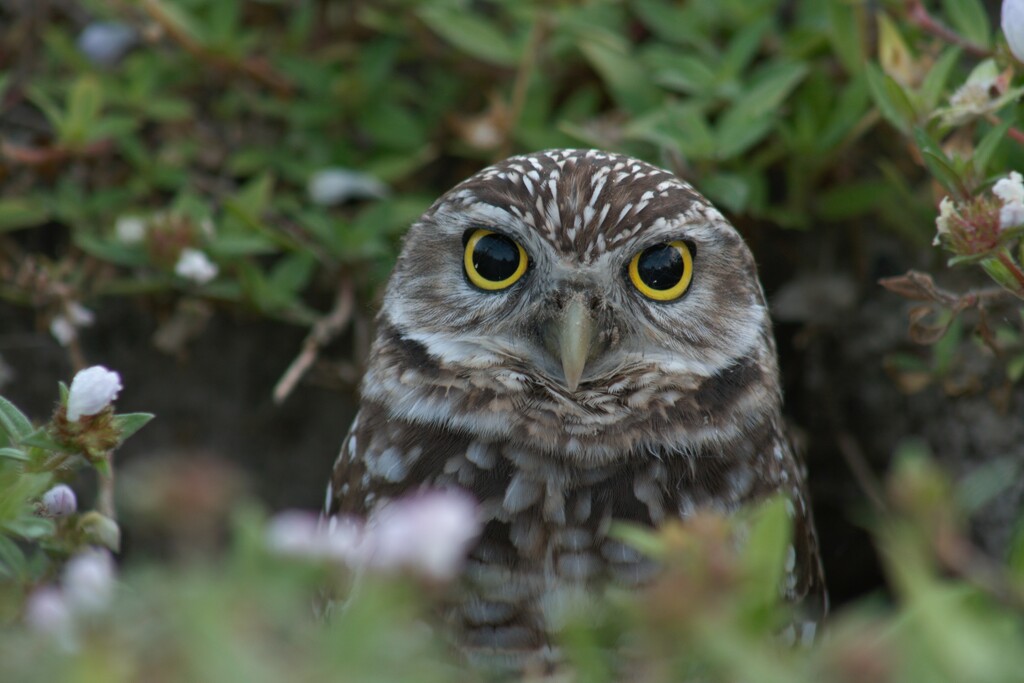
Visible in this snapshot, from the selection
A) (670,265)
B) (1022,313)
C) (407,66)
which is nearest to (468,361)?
(670,265)

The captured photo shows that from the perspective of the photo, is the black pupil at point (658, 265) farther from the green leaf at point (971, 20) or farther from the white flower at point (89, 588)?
the white flower at point (89, 588)

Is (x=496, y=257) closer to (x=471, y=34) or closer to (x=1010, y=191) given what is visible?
(x=1010, y=191)

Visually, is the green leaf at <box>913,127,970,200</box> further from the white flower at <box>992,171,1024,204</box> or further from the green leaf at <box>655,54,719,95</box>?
the green leaf at <box>655,54,719,95</box>

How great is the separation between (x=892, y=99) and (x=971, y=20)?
263 mm

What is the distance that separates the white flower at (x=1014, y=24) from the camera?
176 cm

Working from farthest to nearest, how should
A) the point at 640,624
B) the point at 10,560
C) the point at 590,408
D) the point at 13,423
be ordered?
1. the point at 590,408
2. the point at 13,423
3. the point at 10,560
4. the point at 640,624

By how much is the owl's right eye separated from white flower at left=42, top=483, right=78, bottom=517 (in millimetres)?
762

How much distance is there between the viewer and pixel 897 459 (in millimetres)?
2770

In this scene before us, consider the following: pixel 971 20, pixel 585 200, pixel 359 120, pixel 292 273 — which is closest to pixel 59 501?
pixel 585 200

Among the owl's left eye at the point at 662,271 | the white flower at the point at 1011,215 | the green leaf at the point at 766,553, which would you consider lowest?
the green leaf at the point at 766,553

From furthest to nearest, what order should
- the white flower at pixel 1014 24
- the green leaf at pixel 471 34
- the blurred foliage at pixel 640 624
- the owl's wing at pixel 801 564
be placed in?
the green leaf at pixel 471 34, the owl's wing at pixel 801 564, the white flower at pixel 1014 24, the blurred foliage at pixel 640 624

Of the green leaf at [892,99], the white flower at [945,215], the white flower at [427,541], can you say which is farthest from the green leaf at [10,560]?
the green leaf at [892,99]

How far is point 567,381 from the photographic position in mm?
1823

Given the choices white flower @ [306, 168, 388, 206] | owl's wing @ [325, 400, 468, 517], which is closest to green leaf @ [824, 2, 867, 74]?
white flower @ [306, 168, 388, 206]
